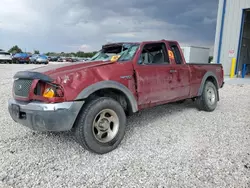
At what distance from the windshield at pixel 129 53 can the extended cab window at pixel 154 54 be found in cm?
23

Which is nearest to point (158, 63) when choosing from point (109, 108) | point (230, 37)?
point (109, 108)

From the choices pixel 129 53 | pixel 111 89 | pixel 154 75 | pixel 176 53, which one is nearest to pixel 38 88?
pixel 111 89

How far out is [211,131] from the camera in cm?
397

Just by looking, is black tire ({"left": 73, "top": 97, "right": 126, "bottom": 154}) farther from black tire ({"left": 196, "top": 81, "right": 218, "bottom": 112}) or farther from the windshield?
black tire ({"left": 196, "top": 81, "right": 218, "bottom": 112})

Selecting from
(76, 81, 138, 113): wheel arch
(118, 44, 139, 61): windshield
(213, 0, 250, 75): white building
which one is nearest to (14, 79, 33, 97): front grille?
(76, 81, 138, 113): wheel arch

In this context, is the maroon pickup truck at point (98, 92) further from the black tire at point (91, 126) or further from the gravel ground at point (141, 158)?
the gravel ground at point (141, 158)

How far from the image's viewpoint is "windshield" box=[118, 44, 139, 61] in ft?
12.1

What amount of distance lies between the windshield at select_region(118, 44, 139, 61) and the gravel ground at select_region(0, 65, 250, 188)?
1.41 metres

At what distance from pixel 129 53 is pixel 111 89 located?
89 centimetres

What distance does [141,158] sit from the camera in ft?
9.55

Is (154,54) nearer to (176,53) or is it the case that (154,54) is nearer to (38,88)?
(176,53)

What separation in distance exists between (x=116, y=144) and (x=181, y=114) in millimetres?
2505

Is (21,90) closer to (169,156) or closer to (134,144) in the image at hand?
(134,144)

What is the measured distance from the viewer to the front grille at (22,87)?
9.76ft
